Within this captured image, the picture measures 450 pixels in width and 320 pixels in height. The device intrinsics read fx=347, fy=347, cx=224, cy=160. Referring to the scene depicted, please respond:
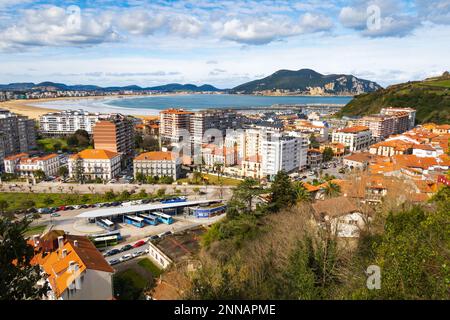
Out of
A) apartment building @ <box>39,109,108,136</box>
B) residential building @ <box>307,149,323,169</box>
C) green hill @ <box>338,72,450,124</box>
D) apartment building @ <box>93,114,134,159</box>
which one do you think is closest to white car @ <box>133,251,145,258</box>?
apartment building @ <box>93,114,134,159</box>

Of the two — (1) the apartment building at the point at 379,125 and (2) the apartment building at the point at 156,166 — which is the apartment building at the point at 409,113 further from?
(2) the apartment building at the point at 156,166

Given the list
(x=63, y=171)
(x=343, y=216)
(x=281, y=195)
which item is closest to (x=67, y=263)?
(x=281, y=195)

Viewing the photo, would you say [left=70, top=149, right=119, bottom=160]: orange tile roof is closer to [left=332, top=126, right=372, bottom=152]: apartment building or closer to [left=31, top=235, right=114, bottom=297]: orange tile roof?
[left=31, top=235, right=114, bottom=297]: orange tile roof

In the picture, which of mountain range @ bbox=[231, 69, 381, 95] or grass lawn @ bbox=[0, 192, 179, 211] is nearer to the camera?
grass lawn @ bbox=[0, 192, 179, 211]

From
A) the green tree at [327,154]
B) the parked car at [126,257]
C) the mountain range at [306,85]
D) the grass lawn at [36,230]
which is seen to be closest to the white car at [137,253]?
the parked car at [126,257]

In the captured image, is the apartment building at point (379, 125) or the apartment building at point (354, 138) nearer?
the apartment building at point (354, 138)

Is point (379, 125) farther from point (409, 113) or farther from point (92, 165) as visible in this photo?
point (92, 165)
